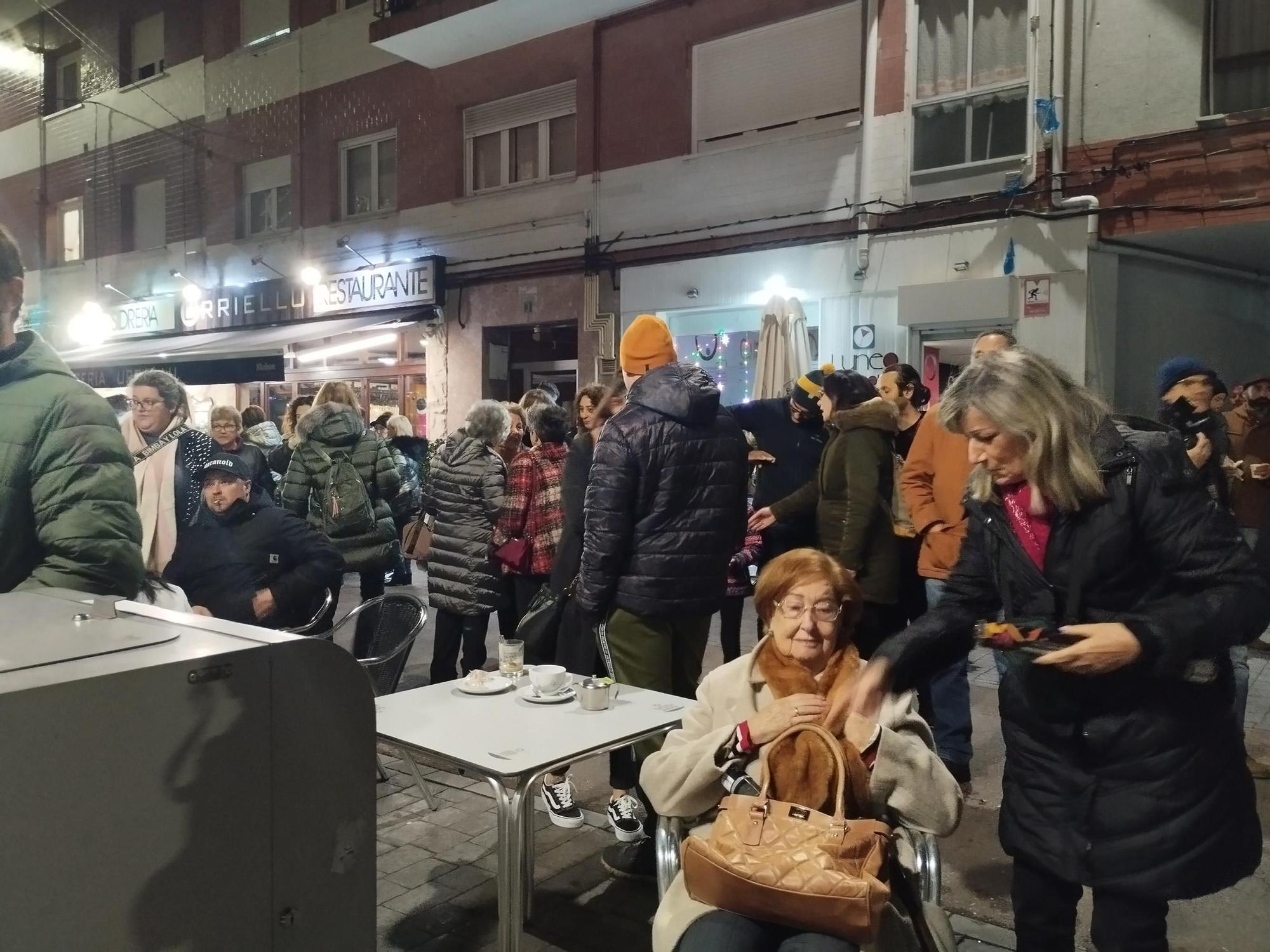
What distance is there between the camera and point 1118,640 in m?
2.03

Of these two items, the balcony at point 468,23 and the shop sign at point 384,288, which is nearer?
the balcony at point 468,23

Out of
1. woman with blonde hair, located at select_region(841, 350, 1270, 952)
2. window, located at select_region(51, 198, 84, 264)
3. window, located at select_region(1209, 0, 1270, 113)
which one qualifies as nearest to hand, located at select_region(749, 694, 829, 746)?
woman with blonde hair, located at select_region(841, 350, 1270, 952)

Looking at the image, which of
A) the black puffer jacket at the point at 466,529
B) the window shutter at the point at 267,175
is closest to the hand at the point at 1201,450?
the black puffer jacket at the point at 466,529

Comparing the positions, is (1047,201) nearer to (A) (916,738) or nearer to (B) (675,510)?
(B) (675,510)

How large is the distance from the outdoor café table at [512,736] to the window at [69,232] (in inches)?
689

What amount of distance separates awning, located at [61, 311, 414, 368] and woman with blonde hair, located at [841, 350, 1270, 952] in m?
9.86

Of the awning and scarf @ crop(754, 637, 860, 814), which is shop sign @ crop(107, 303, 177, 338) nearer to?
the awning

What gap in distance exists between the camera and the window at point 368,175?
44.1 feet

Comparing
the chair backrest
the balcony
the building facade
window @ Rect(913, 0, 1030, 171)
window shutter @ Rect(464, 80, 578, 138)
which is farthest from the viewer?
window shutter @ Rect(464, 80, 578, 138)

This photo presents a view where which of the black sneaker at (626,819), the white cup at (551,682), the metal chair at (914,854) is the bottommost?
the black sneaker at (626,819)

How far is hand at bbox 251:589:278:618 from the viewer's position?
13.4 feet

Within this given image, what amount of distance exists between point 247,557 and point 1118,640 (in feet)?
11.1

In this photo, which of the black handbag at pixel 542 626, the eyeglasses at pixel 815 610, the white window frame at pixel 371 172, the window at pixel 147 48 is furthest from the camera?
the window at pixel 147 48

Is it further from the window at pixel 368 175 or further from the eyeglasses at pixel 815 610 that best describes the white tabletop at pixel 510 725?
the window at pixel 368 175
